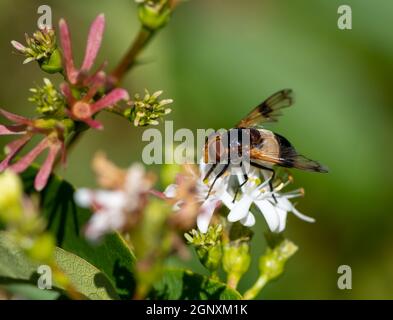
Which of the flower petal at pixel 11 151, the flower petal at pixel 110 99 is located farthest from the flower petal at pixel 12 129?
the flower petal at pixel 110 99

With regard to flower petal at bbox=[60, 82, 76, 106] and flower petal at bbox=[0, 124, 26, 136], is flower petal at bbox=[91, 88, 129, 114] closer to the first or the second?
flower petal at bbox=[60, 82, 76, 106]

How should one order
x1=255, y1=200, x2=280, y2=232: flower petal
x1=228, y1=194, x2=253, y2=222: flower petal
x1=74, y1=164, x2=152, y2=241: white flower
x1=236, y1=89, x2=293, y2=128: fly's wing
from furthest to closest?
1. x1=236, y1=89, x2=293, y2=128: fly's wing
2. x1=255, y1=200, x2=280, y2=232: flower petal
3. x1=228, y1=194, x2=253, y2=222: flower petal
4. x1=74, y1=164, x2=152, y2=241: white flower

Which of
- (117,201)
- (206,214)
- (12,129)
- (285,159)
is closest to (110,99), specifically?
(12,129)

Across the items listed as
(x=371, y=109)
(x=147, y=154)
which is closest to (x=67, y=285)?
(x=147, y=154)

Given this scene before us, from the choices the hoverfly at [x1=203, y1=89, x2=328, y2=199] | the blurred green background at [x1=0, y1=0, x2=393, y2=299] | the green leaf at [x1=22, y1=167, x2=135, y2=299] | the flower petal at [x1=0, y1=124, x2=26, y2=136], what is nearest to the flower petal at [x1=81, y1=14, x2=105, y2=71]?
the flower petal at [x1=0, y1=124, x2=26, y2=136]

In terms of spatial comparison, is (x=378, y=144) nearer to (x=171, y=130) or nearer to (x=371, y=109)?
(x=371, y=109)

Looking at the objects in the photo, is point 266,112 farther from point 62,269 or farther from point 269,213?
point 62,269
